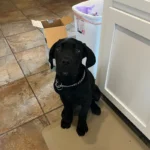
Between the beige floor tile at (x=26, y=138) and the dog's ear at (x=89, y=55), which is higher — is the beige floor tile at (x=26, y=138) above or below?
below

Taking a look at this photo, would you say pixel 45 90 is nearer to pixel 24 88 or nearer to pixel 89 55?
pixel 24 88

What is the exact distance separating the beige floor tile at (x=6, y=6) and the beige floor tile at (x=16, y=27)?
61cm

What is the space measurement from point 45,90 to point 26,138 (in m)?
0.47

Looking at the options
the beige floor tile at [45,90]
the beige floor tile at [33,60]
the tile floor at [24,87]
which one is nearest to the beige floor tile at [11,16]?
the tile floor at [24,87]

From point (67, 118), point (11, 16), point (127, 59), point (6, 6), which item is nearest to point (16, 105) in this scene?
point (67, 118)

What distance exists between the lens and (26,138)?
120 centimetres

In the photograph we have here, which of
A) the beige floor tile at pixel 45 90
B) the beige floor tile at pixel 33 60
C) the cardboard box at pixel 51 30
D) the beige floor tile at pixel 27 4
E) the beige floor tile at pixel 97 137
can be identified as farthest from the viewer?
the beige floor tile at pixel 27 4

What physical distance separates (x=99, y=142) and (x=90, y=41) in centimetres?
75

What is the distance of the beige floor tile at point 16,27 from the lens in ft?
7.92

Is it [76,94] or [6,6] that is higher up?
[76,94]

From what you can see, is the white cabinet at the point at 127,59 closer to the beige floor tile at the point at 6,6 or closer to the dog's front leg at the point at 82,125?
the dog's front leg at the point at 82,125

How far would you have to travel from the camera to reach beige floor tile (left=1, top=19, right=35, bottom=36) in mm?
2414

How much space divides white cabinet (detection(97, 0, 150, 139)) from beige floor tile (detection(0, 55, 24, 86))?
2.88 feet

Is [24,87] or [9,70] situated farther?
[9,70]
